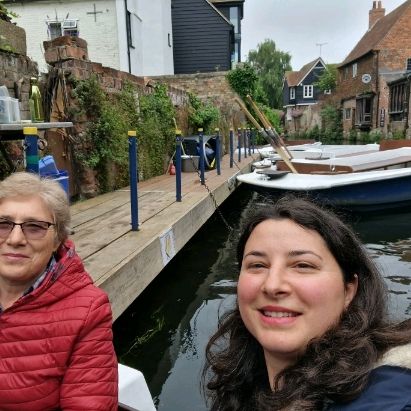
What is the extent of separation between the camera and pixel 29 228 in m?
1.70

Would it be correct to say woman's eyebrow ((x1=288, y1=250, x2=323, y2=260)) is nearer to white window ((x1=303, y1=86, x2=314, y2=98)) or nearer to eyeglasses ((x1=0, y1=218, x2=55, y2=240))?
eyeglasses ((x1=0, y1=218, x2=55, y2=240))

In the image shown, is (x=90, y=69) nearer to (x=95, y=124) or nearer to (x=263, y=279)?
(x=95, y=124)

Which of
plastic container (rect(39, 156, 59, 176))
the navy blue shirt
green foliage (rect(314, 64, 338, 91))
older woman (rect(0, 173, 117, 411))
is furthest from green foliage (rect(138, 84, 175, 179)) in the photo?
green foliage (rect(314, 64, 338, 91))

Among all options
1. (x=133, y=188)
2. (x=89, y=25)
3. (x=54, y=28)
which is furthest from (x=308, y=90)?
(x=133, y=188)

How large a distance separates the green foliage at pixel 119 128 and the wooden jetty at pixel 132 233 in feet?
1.69

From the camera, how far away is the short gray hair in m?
1.73

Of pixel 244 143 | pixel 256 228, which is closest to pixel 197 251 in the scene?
pixel 256 228

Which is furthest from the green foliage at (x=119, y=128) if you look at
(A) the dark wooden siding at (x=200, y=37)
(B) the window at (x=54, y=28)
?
(A) the dark wooden siding at (x=200, y=37)

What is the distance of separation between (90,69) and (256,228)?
19.3 ft

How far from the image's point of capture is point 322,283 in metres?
1.08

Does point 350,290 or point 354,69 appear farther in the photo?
point 354,69

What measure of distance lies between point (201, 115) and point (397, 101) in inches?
824

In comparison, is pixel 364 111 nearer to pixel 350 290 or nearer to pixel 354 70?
pixel 354 70

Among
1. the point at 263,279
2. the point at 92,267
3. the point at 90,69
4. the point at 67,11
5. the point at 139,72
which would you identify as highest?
the point at 67,11
